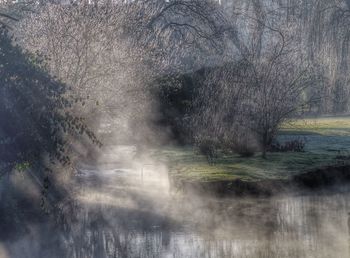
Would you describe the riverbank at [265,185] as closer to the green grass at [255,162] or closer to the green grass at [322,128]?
the green grass at [255,162]

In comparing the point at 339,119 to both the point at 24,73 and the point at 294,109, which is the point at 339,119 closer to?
the point at 294,109

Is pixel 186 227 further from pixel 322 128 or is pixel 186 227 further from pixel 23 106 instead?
pixel 322 128

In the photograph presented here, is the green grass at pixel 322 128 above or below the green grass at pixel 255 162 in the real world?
above

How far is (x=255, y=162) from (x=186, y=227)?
6782mm

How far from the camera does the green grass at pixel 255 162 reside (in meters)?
→ 16.4

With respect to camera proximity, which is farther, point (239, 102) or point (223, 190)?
point (239, 102)

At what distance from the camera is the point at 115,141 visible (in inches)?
907

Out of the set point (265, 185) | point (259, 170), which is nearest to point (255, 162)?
point (259, 170)

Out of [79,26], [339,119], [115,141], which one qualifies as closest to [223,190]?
[79,26]

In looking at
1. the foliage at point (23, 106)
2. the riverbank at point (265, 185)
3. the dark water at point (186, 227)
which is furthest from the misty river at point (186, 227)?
the foliage at point (23, 106)

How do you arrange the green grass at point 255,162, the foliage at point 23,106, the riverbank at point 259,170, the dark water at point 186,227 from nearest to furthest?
the foliage at point 23,106 → the dark water at point 186,227 → the riverbank at point 259,170 → the green grass at point 255,162

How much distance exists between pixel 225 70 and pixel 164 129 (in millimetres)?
4939

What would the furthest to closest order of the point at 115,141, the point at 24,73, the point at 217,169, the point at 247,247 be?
the point at 115,141 < the point at 217,169 < the point at 247,247 < the point at 24,73

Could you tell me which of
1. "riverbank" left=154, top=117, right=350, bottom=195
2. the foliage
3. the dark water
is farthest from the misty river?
the foliage
